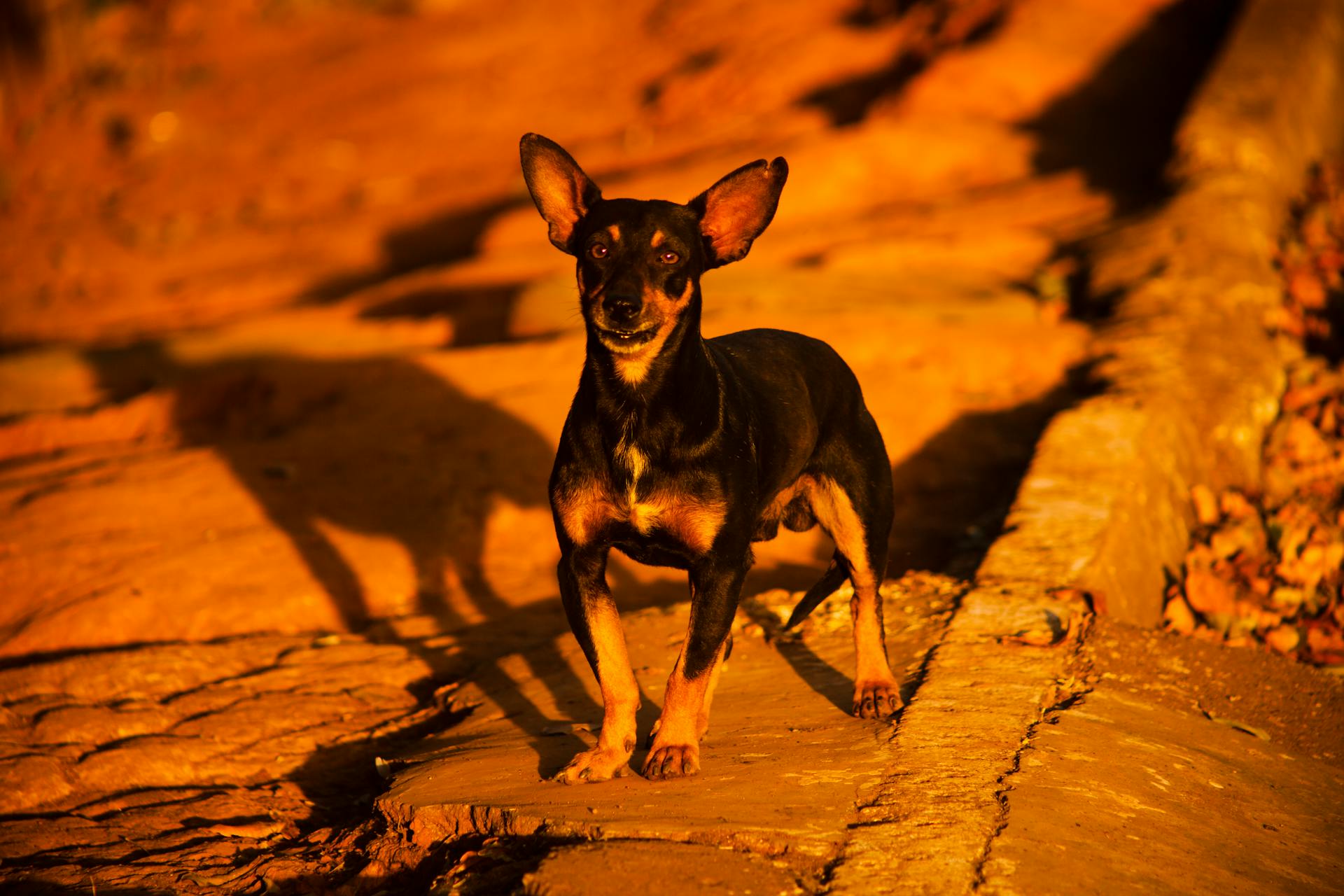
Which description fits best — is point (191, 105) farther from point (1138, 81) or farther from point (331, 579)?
point (331, 579)

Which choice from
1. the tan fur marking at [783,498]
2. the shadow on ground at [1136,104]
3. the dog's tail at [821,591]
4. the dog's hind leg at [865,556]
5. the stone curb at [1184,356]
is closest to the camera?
the dog's hind leg at [865,556]

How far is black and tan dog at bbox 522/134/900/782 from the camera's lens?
4102mm

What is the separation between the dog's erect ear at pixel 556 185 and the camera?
14.7 feet

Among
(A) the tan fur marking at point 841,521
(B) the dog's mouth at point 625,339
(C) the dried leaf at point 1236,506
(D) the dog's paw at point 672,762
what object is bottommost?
(C) the dried leaf at point 1236,506

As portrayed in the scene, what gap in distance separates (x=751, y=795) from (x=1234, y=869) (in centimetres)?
139

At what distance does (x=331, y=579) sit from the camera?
7.16m

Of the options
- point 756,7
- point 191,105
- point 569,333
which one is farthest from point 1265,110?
A: point 191,105

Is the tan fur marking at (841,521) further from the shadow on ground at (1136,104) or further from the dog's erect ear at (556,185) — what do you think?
the shadow on ground at (1136,104)

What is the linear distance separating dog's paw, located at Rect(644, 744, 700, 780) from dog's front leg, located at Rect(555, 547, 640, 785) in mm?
116

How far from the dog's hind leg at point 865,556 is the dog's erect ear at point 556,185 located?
141cm

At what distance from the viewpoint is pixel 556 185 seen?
454cm

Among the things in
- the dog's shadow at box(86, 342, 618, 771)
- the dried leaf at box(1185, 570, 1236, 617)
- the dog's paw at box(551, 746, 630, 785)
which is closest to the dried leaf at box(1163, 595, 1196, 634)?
the dried leaf at box(1185, 570, 1236, 617)

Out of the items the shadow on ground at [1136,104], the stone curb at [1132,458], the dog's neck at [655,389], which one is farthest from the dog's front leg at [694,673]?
the shadow on ground at [1136,104]

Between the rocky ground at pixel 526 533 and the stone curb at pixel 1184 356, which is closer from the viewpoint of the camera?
the rocky ground at pixel 526 533
